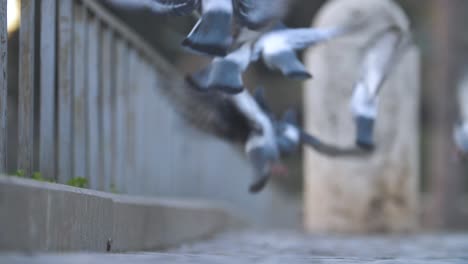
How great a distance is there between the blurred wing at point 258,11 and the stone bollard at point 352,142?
4.04 metres

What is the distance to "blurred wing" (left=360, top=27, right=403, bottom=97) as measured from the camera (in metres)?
7.15

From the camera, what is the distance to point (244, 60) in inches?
227

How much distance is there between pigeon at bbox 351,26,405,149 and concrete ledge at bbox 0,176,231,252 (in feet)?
4.60

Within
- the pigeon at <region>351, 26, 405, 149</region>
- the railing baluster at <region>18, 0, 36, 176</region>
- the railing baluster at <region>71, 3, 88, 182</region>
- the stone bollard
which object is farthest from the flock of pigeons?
the stone bollard

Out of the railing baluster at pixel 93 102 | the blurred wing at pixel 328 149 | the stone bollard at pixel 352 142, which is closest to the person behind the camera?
the railing baluster at pixel 93 102

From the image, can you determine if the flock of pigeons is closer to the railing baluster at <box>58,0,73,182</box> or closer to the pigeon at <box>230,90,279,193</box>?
the pigeon at <box>230,90,279,193</box>

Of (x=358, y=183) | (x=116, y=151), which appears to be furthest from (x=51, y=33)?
(x=358, y=183)

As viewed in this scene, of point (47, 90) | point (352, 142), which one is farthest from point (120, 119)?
point (352, 142)

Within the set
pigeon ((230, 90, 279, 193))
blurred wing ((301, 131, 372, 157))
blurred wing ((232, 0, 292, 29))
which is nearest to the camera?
blurred wing ((232, 0, 292, 29))

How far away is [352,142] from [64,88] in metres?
4.51

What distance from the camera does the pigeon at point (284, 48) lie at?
5809 mm

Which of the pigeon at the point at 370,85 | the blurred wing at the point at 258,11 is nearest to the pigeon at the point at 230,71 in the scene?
the blurred wing at the point at 258,11

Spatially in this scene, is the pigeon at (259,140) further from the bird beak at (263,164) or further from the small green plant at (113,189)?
the small green plant at (113,189)

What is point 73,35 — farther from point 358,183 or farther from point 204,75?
point 358,183
